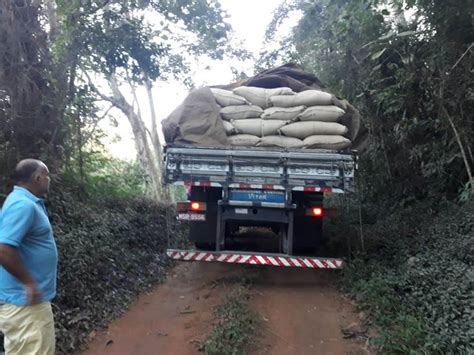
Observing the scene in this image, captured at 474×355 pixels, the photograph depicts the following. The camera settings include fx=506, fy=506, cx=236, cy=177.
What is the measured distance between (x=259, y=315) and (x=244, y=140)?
2305mm

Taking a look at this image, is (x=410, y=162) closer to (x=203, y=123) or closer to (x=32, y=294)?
(x=203, y=123)

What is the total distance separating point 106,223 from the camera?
759cm

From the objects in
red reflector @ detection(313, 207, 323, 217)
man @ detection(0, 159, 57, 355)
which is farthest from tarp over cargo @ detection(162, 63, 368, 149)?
man @ detection(0, 159, 57, 355)

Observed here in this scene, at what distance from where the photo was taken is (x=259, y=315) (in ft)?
17.3

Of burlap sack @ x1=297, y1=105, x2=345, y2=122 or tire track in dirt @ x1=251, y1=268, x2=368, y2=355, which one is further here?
burlap sack @ x1=297, y1=105, x2=345, y2=122

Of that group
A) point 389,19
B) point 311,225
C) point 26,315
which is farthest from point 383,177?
point 26,315

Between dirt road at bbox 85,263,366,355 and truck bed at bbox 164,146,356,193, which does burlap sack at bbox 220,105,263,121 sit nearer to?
truck bed at bbox 164,146,356,193

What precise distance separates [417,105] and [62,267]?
6217mm

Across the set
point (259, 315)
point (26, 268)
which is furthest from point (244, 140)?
point (26, 268)

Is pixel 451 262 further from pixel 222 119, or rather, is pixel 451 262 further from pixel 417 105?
pixel 417 105

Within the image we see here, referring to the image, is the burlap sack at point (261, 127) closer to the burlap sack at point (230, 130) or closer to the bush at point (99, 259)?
the burlap sack at point (230, 130)

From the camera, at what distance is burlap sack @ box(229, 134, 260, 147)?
21.3ft

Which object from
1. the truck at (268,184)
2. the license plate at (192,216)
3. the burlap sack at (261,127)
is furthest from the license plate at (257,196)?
the burlap sack at (261,127)

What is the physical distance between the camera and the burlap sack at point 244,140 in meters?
6.48
